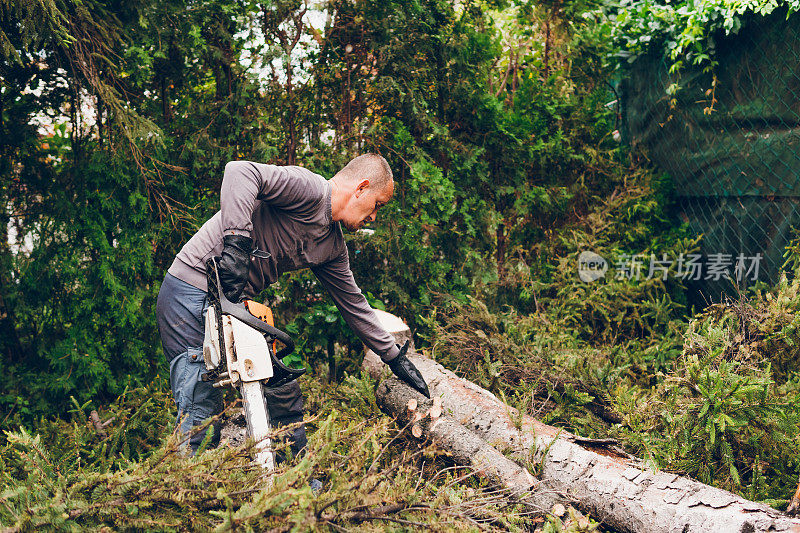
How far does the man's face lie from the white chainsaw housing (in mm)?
882

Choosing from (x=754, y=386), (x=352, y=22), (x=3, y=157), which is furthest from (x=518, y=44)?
(x=3, y=157)

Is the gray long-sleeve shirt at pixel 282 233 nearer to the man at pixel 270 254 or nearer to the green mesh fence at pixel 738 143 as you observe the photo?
the man at pixel 270 254

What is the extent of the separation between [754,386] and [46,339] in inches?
168

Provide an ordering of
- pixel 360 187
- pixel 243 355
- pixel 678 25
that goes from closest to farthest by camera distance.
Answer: pixel 243 355 → pixel 360 187 → pixel 678 25

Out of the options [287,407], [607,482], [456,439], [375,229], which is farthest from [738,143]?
[287,407]

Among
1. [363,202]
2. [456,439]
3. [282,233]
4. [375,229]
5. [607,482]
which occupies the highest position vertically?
[363,202]

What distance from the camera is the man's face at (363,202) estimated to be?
288cm

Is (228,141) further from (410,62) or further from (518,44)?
(518,44)

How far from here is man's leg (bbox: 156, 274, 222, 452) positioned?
256 cm

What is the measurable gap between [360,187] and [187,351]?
1131mm

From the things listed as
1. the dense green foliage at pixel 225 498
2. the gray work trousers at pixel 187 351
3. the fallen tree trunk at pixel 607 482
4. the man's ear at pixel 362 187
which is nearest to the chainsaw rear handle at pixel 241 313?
the gray work trousers at pixel 187 351

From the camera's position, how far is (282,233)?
2895 millimetres

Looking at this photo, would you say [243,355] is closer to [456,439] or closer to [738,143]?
[456,439]

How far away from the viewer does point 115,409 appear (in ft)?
12.1
